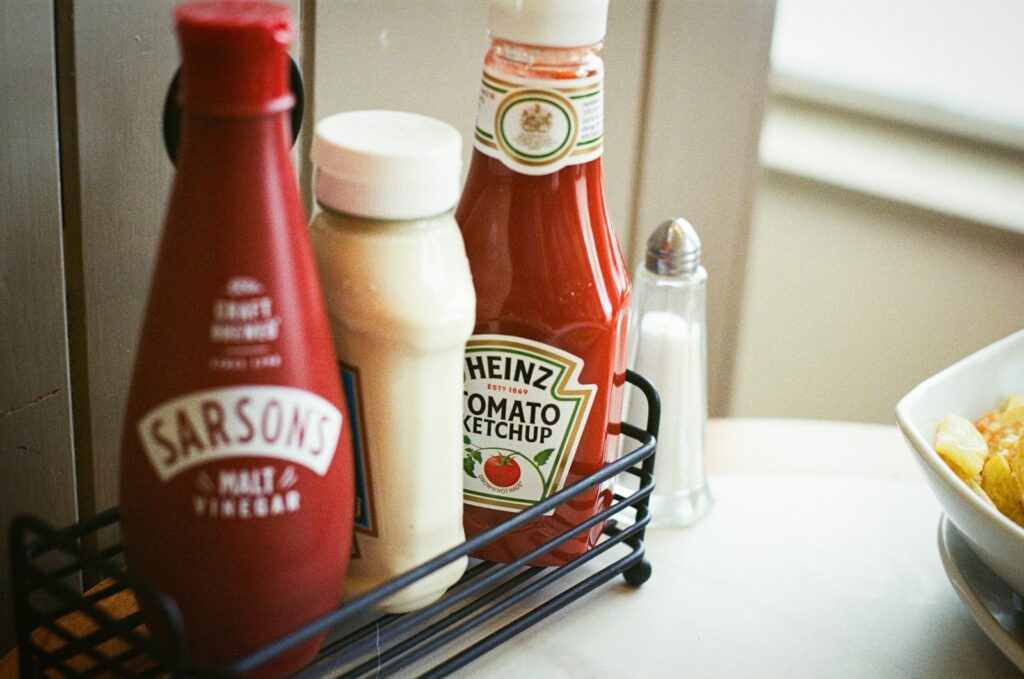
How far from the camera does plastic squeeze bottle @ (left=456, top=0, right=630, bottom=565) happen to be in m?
0.56

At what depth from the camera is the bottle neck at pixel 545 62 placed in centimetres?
56

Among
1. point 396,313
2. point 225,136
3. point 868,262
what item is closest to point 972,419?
point 396,313

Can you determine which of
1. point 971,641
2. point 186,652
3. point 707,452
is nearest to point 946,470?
point 971,641

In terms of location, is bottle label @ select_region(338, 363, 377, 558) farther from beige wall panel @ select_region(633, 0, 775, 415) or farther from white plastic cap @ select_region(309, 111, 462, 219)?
beige wall panel @ select_region(633, 0, 775, 415)

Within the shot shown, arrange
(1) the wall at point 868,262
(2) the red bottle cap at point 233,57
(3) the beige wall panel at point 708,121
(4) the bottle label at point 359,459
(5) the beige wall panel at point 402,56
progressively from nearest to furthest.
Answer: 1. (2) the red bottle cap at point 233,57
2. (4) the bottle label at point 359,459
3. (5) the beige wall panel at point 402,56
4. (3) the beige wall panel at point 708,121
5. (1) the wall at point 868,262

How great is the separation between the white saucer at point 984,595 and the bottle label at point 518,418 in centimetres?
25

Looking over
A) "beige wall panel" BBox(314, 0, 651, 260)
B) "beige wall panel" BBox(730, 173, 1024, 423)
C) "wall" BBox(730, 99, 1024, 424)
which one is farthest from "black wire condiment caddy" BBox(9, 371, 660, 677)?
"beige wall panel" BBox(730, 173, 1024, 423)

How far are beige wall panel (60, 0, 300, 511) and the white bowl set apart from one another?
469 millimetres

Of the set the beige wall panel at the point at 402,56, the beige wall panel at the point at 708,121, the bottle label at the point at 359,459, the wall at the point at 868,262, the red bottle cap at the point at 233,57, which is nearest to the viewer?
the red bottle cap at the point at 233,57

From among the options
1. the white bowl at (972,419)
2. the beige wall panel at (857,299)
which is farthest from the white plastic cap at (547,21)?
the beige wall panel at (857,299)

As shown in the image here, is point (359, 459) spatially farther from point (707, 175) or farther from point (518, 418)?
point (707, 175)

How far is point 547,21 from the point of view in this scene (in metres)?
0.55

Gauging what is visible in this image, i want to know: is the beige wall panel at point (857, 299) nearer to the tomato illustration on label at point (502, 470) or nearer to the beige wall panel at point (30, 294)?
the tomato illustration on label at point (502, 470)

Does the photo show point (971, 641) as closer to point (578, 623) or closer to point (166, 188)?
point (578, 623)
